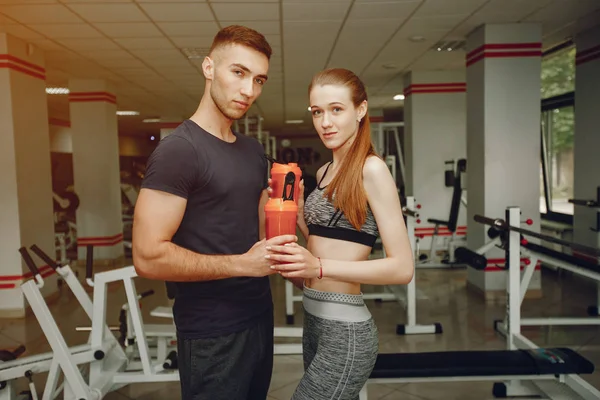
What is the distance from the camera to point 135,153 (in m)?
19.0

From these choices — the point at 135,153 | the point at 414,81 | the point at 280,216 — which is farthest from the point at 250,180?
the point at 135,153

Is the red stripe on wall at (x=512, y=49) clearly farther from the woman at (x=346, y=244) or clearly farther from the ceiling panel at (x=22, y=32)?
the ceiling panel at (x=22, y=32)

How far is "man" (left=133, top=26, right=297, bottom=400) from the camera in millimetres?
1333

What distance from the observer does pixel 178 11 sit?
456 centimetres

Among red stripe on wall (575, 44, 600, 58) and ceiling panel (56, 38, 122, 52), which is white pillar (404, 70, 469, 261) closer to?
red stripe on wall (575, 44, 600, 58)

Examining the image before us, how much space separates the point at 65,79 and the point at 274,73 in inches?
138

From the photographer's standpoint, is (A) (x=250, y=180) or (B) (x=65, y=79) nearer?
(A) (x=250, y=180)

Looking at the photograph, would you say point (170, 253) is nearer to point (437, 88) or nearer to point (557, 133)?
point (437, 88)

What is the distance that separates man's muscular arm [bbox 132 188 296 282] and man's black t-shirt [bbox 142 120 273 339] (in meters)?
0.08

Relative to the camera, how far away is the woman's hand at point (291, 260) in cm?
127

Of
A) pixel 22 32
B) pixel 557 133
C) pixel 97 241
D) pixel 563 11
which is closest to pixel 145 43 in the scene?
pixel 22 32

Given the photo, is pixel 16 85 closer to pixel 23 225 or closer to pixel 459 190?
pixel 23 225

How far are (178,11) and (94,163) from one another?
4474mm

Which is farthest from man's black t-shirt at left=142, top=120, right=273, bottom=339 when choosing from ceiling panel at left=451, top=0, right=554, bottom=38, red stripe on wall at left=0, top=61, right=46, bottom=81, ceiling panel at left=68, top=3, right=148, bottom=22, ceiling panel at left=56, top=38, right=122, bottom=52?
red stripe on wall at left=0, top=61, right=46, bottom=81
